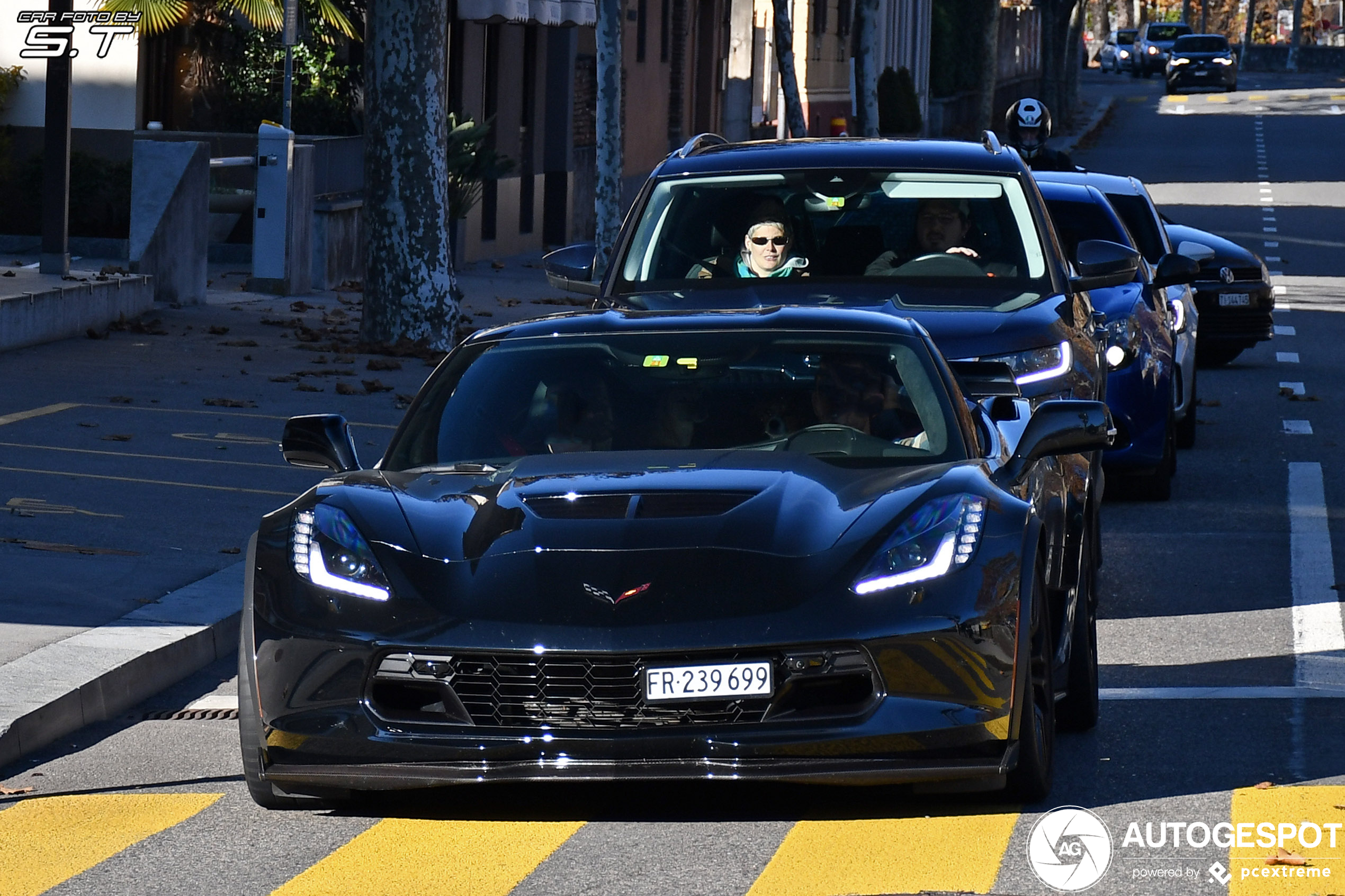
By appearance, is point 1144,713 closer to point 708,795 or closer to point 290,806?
point 708,795

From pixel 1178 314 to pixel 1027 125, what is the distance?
7.62 m

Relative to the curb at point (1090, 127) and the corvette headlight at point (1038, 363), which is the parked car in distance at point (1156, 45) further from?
the corvette headlight at point (1038, 363)

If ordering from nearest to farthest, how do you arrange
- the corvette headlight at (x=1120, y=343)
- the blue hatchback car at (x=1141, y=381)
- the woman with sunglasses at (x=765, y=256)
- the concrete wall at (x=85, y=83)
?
the woman with sunglasses at (x=765, y=256) < the blue hatchback car at (x=1141, y=381) < the corvette headlight at (x=1120, y=343) < the concrete wall at (x=85, y=83)

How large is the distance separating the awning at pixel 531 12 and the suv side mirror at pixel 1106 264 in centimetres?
1594

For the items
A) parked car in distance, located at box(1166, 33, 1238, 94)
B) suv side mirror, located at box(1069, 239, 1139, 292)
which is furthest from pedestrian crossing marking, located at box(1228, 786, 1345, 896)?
parked car in distance, located at box(1166, 33, 1238, 94)

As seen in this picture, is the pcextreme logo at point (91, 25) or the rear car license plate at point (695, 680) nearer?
the rear car license plate at point (695, 680)

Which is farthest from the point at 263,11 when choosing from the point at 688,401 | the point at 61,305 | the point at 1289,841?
the point at 1289,841

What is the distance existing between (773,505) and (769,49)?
48.2 m

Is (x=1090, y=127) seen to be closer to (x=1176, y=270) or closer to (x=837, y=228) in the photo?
(x=1176, y=270)

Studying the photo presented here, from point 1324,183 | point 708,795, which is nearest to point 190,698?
point 708,795

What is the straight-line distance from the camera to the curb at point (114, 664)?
742 centimetres

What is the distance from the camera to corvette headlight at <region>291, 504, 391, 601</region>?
6.00m

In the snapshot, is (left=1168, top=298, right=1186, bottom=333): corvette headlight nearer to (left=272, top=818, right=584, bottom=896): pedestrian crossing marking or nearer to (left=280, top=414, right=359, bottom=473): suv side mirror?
(left=280, top=414, right=359, bottom=473): suv side mirror

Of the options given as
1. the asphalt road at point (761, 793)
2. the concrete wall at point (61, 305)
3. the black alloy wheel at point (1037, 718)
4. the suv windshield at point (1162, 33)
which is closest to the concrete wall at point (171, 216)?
the concrete wall at point (61, 305)
